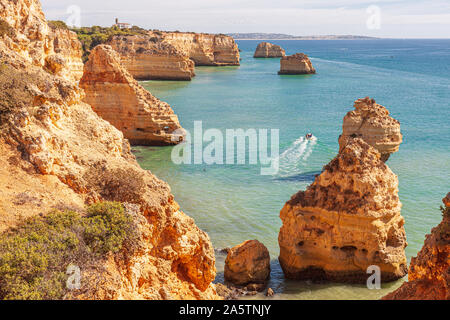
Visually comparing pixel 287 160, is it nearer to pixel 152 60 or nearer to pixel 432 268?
pixel 432 268

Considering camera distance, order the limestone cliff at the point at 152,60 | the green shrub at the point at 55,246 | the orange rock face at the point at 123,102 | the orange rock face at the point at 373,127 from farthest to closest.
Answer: the limestone cliff at the point at 152,60 → the orange rock face at the point at 123,102 → the orange rock face at the point at 373,127 → the green shrub at the point at 55,246

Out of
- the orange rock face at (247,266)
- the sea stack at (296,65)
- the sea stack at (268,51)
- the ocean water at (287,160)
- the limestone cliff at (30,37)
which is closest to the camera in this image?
the orange rock face at (247,266)

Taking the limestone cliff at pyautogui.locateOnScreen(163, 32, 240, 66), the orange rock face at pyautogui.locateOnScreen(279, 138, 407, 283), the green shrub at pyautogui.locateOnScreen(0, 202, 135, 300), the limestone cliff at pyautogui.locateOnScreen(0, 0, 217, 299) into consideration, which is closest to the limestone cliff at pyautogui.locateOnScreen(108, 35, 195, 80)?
the limestone cliff at pyautogui.locateOnScreen(163, 32, 240, 66)

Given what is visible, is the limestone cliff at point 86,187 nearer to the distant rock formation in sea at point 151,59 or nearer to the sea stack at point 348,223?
the sea stack at point 348,223

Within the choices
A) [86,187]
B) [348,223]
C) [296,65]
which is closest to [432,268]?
[348,223]

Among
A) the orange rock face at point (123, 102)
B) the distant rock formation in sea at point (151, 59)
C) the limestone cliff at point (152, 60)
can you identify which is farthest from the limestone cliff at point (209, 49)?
the orange rock face at point (123, 102)
